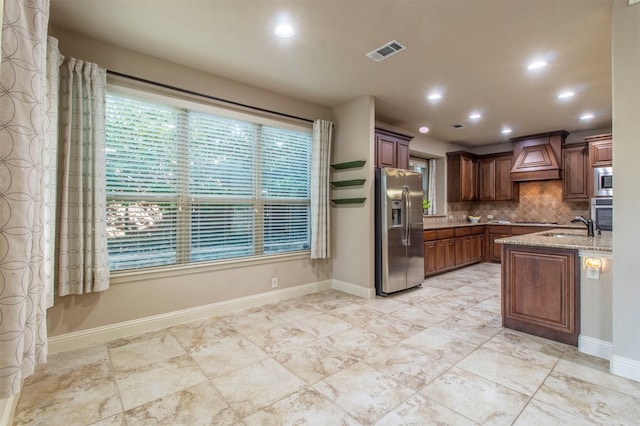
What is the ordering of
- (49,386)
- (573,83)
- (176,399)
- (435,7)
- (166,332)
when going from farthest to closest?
(573,83), (166,332), (435,7), (49,386), (176,399)

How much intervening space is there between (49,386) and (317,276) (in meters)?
3.03

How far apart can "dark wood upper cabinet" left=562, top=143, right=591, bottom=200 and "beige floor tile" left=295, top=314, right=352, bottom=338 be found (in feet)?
18.1

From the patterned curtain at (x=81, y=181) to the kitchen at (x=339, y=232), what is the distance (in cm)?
24

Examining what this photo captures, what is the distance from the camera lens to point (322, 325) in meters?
3.14

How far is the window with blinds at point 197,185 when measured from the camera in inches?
115

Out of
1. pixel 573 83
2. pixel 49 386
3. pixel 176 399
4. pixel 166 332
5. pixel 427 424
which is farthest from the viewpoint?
pixel 573 83

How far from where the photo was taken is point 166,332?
117 inches

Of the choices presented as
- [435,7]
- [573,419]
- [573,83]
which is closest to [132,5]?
[435,7]

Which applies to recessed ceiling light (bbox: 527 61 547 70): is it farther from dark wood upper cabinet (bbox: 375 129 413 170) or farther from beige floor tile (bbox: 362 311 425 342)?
beige floor tile (bbox: 362 311 425 342)

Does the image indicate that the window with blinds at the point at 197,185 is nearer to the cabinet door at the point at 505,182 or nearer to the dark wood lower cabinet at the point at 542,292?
the dark wood lower cabinet at the point at 542,292

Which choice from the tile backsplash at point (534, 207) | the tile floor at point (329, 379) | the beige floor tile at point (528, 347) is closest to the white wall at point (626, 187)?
the tile floor at point (329, 379)

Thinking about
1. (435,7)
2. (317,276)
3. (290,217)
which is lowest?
(317,276)

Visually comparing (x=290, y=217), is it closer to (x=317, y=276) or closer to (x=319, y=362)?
(x=317, y=276)

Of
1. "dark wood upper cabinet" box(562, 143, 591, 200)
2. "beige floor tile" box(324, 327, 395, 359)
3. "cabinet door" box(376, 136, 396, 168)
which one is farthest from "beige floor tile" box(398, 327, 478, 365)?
"dark wood upper cabinet" box(562, 143, 591, 200)
